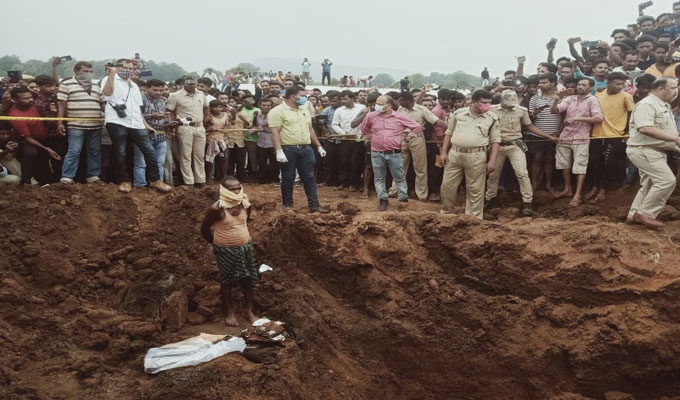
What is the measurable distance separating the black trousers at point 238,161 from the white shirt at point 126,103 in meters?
2.97

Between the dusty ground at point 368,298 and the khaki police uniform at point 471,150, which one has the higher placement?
the khaki police uniform at point 471,150

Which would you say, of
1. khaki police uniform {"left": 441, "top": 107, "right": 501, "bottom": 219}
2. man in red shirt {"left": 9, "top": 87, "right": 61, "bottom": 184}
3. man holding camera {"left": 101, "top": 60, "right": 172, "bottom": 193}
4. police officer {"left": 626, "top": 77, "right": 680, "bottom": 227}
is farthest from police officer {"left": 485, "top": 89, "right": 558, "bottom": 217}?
man in red shirt {"left": 9, "top": 87, "right": 61, "bottom": 184}

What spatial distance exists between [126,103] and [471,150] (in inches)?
191

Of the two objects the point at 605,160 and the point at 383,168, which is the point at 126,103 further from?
the point at 605,160

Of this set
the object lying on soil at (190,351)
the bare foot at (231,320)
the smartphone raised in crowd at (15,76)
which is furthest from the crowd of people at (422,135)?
the object lying on soil at (190,351)

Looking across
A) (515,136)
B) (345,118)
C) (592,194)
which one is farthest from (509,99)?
(345,118)

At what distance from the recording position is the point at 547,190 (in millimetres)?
7910

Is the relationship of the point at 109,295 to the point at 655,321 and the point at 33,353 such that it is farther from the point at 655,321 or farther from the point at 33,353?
the point at 655,321

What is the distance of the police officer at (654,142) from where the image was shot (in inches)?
228

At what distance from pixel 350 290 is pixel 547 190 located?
3861 mm

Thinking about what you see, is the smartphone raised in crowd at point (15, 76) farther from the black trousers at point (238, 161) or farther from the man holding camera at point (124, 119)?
the black trousers at point (238, 161)

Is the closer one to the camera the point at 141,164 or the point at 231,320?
the point at 231,320

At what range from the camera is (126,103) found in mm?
6840

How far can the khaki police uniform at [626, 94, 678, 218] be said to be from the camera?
581 centimetres
